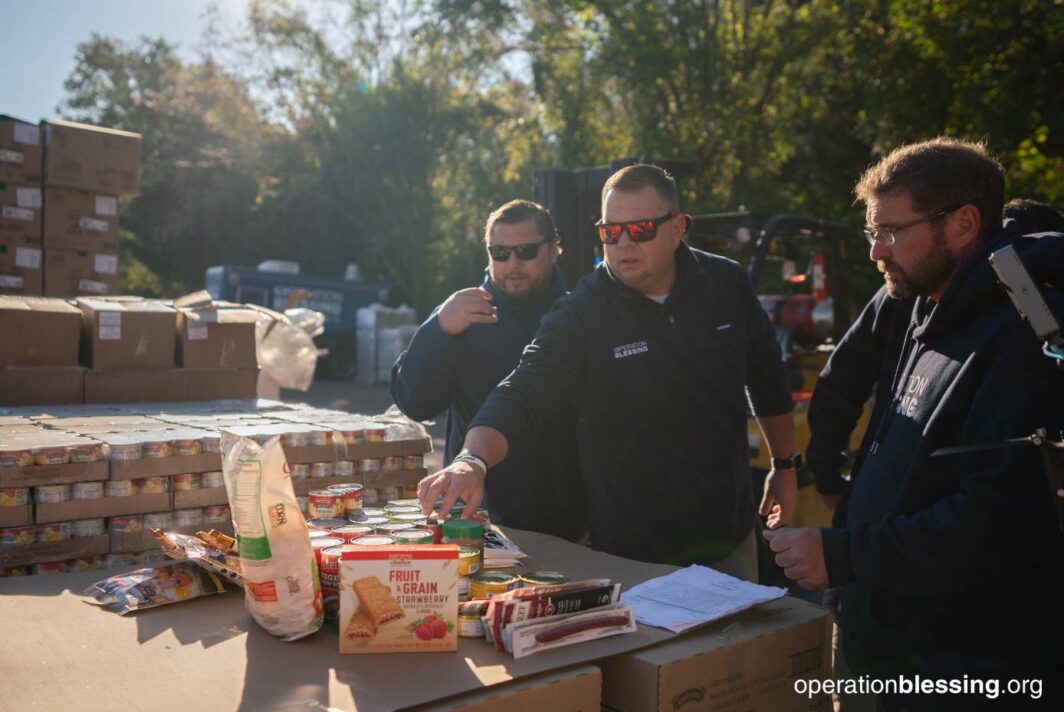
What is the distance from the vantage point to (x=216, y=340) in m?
5.40

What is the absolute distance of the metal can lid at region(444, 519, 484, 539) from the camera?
2.41 m

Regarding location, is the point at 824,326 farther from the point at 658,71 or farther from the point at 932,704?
the point at 658,71

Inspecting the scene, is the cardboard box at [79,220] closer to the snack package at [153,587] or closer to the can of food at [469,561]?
the snack package at [153,587]

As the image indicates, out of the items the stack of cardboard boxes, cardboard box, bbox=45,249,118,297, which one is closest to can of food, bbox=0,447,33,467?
cardboard box, bbox=45,249,118,297

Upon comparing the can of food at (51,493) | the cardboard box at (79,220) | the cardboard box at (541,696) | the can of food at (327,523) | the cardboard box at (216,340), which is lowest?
the cardboard box at (541,696)

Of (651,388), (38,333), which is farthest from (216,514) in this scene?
(38,333)

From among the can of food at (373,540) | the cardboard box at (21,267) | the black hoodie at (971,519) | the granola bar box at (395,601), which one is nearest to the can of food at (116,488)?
the can of food at (373,540)

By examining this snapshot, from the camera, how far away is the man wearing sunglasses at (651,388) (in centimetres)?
319

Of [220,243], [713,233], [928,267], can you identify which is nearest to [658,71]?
[713,233]

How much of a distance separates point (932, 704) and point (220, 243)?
2973 cm

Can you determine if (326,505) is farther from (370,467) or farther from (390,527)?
(370,467)

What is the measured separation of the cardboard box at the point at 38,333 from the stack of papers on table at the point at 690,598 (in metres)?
3.95

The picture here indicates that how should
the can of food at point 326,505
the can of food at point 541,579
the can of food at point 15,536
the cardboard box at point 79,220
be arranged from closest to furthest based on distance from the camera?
the can of food at point 541,579 < the can of food at point 326,505 < the can of food at point 15,536 < the cardboard box at point 79,220

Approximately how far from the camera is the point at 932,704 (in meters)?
2.25
